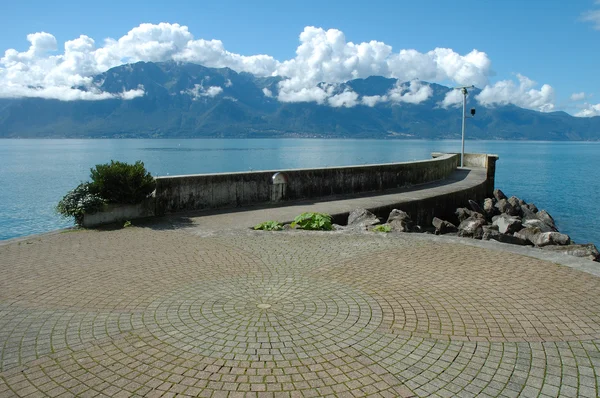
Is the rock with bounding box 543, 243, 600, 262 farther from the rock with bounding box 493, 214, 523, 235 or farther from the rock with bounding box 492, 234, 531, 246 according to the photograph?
the rock with bounding box 493, 214, 523, 235

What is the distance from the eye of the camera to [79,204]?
416 inches

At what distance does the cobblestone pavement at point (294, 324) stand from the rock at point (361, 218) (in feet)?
10.2

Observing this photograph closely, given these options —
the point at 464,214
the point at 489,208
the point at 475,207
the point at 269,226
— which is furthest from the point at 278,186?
the point at 489,208

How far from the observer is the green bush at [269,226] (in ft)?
35.0

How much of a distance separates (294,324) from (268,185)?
9293 millimetres

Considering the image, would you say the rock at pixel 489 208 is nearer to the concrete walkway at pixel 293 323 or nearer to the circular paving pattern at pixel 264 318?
the concrete walkway at pixel 293 323

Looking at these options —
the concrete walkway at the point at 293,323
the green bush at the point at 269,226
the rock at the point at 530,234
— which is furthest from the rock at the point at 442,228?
the green bush at the point at 269,226

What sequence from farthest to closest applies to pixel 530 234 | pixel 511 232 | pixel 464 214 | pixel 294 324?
pixel 464 214, pixel 511 232, pixel 530 234, pixel 294 324

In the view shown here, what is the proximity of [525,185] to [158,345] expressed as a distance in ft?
158

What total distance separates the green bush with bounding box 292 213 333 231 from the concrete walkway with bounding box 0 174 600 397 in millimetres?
2166

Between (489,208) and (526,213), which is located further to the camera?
(526,213)

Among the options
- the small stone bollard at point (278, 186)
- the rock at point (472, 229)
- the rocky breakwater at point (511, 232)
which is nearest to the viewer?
the rocky breakwater at point (511, 232)

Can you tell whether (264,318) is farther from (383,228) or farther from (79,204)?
(79,204)

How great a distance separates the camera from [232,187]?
1345cm
